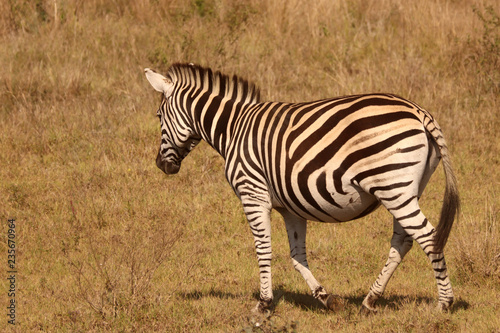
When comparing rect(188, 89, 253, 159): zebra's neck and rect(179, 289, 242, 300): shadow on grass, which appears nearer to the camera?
rect(188, 89, 253, 159): zebra's neck

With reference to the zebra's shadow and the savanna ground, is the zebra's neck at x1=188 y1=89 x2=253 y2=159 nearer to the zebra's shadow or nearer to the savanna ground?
the savanna ground

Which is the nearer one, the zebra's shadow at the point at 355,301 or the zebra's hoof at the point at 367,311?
the zebra's hoof at the point at 367,311

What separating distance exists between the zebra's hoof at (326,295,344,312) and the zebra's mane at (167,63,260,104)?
2041mm

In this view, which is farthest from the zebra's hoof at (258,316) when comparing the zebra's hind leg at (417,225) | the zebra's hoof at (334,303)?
the zebra's hind leg at (417,225)

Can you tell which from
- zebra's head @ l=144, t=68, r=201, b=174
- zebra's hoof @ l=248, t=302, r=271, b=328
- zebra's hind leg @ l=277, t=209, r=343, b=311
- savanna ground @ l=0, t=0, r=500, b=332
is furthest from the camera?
zebra's head @ l=144, t=68, r=201, b=174

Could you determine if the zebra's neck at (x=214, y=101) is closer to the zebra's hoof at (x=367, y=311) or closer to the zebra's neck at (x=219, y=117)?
the zebra's neck at (x=219, y=117)

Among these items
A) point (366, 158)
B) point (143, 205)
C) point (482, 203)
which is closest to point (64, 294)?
point (143, 205)

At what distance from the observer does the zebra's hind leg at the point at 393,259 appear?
643 centimetres

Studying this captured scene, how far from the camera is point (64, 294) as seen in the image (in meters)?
7.20

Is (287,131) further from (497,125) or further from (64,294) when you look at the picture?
(497,125)

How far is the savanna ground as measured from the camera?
22.0ft

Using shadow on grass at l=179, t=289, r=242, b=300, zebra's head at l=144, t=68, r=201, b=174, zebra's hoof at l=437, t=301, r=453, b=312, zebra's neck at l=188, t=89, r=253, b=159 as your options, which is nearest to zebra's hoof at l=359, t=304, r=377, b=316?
zebra's hoof at l=437, t=301, r=453, b=312

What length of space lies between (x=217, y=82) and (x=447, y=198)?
262 centimetres

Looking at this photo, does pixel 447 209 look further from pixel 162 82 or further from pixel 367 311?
pixel 162 82
